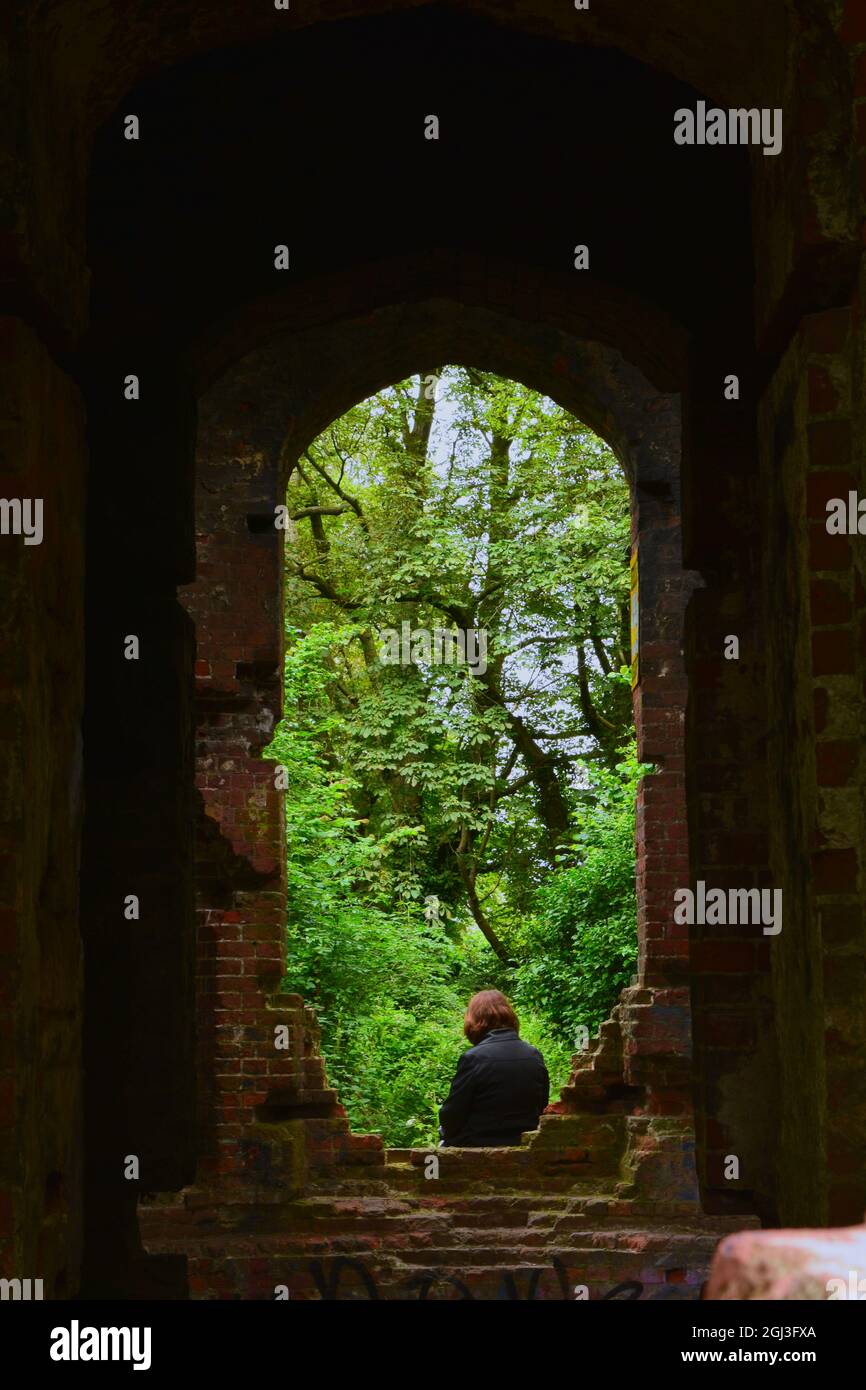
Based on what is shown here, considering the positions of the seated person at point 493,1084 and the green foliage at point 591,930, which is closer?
the seated person at point 493,1084

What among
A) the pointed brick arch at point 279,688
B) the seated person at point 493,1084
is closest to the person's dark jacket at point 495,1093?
the seated person at point 493,1084

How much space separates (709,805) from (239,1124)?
206 inches

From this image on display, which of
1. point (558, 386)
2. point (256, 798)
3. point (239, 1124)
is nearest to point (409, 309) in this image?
point (558, 386)

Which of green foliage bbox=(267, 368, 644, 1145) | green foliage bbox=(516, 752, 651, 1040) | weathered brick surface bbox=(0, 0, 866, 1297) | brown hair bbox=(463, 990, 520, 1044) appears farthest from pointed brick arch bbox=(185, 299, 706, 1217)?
green foliage bbox=(267, 368, 644, 1145)

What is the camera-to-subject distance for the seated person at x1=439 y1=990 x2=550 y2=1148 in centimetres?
845

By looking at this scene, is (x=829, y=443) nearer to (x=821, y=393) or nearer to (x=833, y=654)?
(x=821, y=393)

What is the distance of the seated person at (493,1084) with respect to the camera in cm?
845

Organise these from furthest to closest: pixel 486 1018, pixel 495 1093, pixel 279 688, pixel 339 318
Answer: pixel 279 688
pixel 495 1093
pixel 486 1018
pixel 339 318

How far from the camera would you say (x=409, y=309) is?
30.1ft

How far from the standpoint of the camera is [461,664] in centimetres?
1742

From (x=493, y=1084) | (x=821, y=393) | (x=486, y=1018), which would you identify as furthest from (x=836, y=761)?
(x=493, y=1084)

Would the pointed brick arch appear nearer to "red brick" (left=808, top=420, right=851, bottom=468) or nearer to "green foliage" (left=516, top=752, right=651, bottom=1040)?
"green foliage" (left=516, top=752, right=651, bottom=1040)

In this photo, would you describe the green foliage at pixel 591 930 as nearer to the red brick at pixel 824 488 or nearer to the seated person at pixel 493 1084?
the seated person at pixel 493 1084

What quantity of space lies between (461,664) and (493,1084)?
913 centimetres
